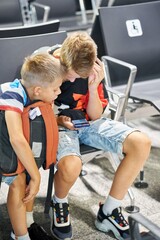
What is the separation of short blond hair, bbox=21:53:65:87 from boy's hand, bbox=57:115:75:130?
0.31 meters

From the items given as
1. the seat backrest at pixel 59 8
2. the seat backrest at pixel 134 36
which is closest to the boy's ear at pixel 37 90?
the seat backrest at pixel 134 36

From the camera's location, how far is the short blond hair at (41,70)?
178cm

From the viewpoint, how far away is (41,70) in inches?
69.9

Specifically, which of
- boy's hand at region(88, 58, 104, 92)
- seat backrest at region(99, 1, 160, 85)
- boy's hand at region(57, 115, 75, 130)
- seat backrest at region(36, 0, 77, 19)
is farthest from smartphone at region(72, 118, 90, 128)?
seat backrest at region(36, 0, 77, 19)

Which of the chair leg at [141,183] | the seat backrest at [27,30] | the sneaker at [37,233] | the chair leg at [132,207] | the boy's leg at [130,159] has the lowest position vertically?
the chair leg at [141,183]

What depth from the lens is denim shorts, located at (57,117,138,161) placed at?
78.6 inches

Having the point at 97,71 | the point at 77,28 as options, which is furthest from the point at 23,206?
the point at 77,28

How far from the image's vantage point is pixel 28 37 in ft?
7.59

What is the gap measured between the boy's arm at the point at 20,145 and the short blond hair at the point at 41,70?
148 mm

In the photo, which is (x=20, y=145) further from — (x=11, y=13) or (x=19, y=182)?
(x=11, y=13)

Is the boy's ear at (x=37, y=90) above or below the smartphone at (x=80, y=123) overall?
above

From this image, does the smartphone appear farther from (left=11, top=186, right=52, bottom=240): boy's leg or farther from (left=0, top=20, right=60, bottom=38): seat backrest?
(left=0, top=20, right=60, bottom=38): seat backrest

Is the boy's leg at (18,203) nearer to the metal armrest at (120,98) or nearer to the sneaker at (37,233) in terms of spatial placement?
the sneaker at (37,233)

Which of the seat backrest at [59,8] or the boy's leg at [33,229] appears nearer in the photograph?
the boy's leg at [33,229]
